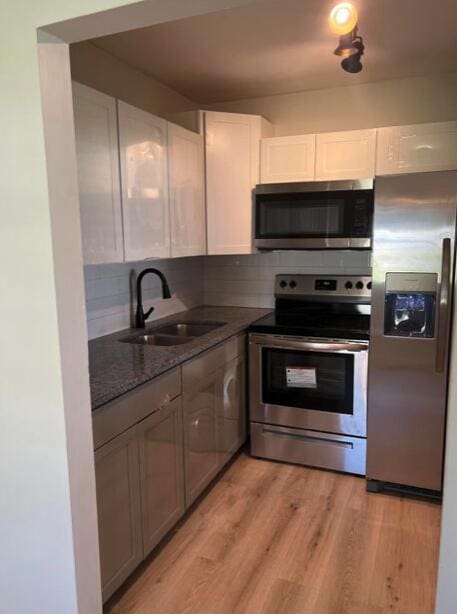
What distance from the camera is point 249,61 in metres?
2.62

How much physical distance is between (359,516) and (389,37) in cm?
248

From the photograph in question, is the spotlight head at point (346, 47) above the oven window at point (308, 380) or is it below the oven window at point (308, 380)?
above

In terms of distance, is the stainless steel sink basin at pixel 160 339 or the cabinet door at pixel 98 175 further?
the stainless steel sink basin at pixel 160 339

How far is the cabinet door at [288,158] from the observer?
117 inches

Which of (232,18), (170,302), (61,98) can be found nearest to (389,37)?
(232,18)

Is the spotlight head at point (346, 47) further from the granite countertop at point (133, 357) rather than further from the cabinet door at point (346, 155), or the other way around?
the granite countertop at point (133, 357)

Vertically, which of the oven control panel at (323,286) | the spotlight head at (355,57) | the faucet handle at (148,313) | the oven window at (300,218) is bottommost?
the faucet handle at (148,313)

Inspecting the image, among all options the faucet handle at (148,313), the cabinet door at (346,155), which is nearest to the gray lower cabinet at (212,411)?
the faucet handle at (148,313)

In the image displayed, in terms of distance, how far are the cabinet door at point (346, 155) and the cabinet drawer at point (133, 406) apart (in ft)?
5.56

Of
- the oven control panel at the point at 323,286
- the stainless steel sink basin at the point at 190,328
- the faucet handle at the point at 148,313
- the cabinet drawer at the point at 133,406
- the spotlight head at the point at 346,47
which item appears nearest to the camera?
the cabinet drawer at the point at 133,406

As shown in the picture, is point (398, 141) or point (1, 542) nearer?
point (1, 542)

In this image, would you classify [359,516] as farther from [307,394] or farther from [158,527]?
[158,527]

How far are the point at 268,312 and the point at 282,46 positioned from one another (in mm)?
1673

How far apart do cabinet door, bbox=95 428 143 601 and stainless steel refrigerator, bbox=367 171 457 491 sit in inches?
56.0
